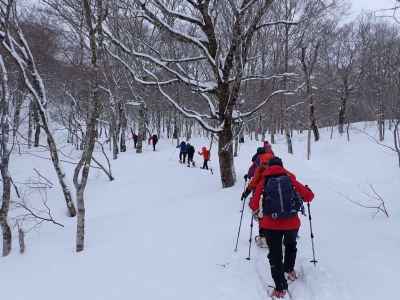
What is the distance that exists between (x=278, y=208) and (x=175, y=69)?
33.0 feet

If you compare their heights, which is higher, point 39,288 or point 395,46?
point 395,46

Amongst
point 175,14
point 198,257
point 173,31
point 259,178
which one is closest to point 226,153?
point 173,31

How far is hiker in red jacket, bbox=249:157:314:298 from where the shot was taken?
4395 mm

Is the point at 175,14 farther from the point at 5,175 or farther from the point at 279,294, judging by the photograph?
the point at 279,294

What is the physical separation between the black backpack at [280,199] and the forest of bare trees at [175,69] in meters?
→ 4.38

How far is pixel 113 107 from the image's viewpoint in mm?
21922

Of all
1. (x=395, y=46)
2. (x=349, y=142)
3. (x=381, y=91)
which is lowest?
(x=349, y=142)

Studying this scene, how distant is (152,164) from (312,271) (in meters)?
15.5

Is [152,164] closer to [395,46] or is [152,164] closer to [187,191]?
[187,191]

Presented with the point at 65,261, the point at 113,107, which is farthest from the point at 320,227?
the point at 113,107

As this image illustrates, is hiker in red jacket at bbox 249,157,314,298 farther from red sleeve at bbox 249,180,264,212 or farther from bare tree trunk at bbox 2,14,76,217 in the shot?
bare tree trunk at bbox 2,14,76,217

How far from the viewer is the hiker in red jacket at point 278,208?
439 centimetres

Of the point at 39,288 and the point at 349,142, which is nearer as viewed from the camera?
the point at 39,288

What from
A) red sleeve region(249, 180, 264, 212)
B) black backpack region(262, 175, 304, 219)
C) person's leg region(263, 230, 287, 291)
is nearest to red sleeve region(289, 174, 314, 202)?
black backpack region(262, 175, 304, 219)
